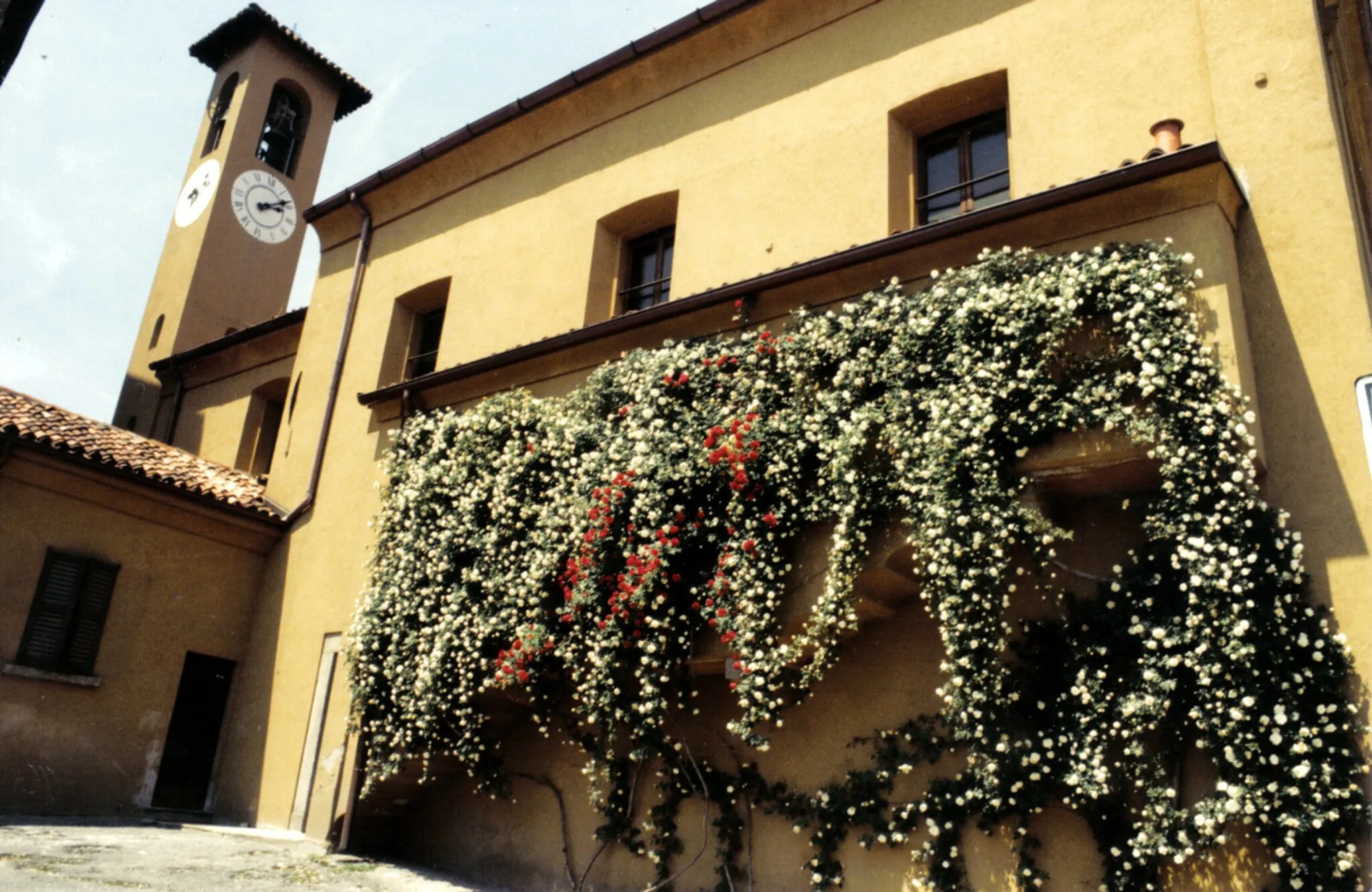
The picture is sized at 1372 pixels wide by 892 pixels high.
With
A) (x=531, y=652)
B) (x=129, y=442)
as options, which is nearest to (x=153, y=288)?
(x=129, y=442)

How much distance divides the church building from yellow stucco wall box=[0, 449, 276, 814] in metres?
0.03

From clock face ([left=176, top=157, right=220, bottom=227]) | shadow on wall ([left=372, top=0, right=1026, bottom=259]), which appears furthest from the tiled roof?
clock face ([left=176, top=157, right=220, bottom=227])

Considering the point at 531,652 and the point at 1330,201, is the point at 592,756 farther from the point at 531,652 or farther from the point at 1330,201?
the point at 1330,201

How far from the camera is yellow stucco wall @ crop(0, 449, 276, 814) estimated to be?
33.8ft

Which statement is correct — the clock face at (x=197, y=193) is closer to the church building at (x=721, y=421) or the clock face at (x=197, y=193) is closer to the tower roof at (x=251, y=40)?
the tower roof at (x=251, y=40)

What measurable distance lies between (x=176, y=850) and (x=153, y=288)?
14.1 meters

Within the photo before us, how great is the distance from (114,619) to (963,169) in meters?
9.86

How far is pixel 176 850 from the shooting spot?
8812 millimetres

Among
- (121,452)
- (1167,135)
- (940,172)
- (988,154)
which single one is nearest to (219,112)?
(121,452)

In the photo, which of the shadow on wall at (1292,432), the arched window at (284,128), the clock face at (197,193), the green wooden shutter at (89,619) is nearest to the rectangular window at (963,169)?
the shadow on wall at (1292,432)

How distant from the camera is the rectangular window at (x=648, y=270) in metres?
10.7

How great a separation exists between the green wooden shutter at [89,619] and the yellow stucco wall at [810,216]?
5.59 ft

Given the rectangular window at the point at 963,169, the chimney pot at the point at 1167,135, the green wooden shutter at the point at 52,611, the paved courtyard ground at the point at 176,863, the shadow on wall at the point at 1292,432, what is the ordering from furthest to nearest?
the green wooden shutter at the point at 52,611, the rectangular window at the point at 963,169, the paved courtyard ground at the point at 176,863, the chimney pot at the point at 1167,135, the shadow on wall at the point at 1292,432

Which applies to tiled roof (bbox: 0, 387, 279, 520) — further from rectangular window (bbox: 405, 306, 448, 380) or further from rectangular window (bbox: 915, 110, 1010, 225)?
rectangular window (bbox: 915, 110, 1010, 225)
